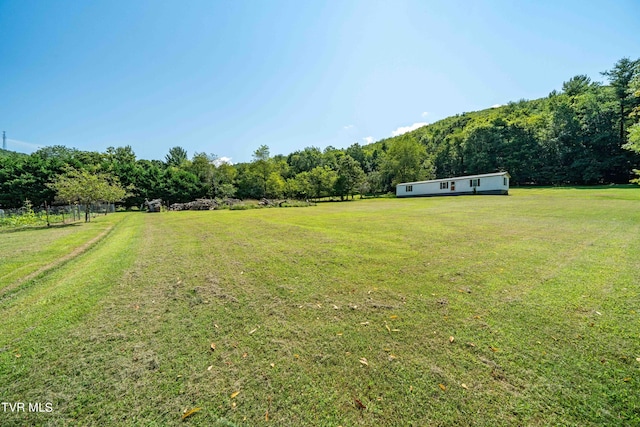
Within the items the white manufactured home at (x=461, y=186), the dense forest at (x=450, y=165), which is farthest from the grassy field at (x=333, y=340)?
the dense forest at (x=450, y=165)

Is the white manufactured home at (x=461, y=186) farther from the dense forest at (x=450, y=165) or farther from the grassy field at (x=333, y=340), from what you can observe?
the grassy field at (x=333, y=340)

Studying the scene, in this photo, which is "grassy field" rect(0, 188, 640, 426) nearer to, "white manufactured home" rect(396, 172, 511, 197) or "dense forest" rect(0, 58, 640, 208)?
"white manufactured home" rect(396, 172, 511, 197)

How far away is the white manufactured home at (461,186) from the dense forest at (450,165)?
8705mm

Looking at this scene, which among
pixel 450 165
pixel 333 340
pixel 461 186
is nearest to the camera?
pixel 333 340

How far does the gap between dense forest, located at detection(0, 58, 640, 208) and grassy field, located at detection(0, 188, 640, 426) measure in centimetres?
3064

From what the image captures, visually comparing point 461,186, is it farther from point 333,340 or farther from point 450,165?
point 333,340

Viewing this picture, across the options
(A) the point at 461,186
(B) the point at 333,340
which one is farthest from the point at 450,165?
(B) the point at 333,340

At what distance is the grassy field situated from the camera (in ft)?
7.47

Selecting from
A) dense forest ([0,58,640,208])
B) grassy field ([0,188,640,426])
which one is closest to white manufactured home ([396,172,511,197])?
dense forest ([0,58,640,208])

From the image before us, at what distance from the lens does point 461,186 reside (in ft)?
109

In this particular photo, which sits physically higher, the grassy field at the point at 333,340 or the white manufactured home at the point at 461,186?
the white manufactured home at the point at 461,186

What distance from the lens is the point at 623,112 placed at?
3525 centimetres

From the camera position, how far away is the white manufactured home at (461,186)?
1172 inches

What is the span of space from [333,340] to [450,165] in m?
57.1
